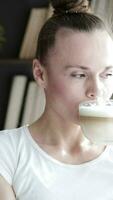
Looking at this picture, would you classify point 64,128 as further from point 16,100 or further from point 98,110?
point 16,100

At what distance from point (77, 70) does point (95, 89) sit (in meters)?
0.07

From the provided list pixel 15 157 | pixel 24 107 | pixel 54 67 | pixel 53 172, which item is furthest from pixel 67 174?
pixel 24 107

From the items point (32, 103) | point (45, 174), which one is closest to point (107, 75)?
point (45, 174)

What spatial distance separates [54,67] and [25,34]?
2.23 metres

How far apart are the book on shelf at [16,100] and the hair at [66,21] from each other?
208 centimetres

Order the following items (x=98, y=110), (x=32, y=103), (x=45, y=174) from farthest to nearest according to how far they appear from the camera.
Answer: (x=32, y=103), (x=45, y=174), (x=98, y=110)

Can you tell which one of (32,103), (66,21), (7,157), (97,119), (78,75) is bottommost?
(32,103)

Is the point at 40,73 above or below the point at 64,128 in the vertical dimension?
above

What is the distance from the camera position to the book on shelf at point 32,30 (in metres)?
3.45

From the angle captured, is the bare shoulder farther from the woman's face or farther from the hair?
the hair

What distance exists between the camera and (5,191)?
4.18ft

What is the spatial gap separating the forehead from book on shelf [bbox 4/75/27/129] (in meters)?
2.16

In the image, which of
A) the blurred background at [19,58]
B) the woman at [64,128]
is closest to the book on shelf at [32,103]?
the blurred background at [19,58]

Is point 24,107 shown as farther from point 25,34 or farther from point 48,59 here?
point 48,59
